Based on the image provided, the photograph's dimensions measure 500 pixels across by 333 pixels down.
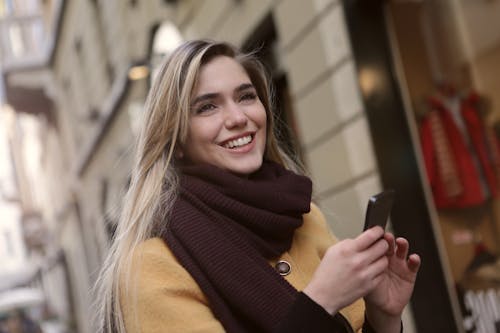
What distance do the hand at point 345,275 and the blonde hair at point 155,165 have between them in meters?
0.44

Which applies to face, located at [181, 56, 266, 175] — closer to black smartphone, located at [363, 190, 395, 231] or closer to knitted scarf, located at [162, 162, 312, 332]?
knitted scarf, located at [162, 162, 312, 332]

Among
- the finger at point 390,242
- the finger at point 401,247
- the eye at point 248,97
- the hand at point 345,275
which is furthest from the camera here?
the eye at point 248,97

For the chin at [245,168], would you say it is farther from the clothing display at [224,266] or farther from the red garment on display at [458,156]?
the red garment on display at [458,156]

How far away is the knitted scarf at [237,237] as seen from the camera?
173cm

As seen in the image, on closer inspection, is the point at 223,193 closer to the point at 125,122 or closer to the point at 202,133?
the point at 202,133

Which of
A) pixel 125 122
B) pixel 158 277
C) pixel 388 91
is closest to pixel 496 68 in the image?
pixel 388 91

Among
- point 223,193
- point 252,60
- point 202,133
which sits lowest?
point 223,193

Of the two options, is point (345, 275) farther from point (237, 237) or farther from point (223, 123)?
point (223, 123)

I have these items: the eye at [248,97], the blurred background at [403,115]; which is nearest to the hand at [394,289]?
the eye at [248,97]

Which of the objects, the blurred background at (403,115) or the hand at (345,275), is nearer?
the hand at (345,275)

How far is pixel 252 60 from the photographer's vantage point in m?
2.31

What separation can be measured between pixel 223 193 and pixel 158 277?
0.96ft

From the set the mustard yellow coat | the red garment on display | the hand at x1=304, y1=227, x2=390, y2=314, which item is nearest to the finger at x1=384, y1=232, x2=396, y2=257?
the hand at x1=304, y1=227, x2=390, y2=314

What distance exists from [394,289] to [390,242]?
0.20 m
